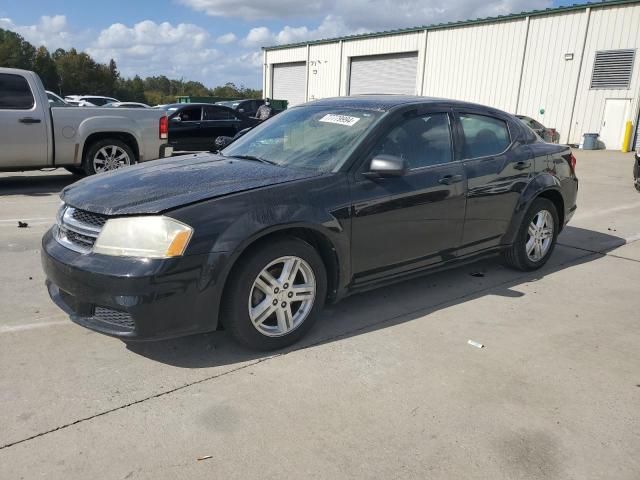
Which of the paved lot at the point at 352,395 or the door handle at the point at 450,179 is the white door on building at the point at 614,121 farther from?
the door handle at the point at 450,179

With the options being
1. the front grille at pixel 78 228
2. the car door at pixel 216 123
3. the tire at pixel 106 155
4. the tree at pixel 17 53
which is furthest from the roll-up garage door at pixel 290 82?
the front grille at pixel 78 228

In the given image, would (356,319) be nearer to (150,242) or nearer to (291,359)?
(291,359)

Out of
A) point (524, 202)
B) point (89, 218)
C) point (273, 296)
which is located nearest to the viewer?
point (89, 218)

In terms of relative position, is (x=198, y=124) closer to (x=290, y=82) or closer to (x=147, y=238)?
(x=147, y=238)

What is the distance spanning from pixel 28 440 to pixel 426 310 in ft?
9.32

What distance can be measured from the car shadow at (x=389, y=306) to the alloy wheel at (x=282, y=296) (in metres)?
0.18

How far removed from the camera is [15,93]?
8523mm

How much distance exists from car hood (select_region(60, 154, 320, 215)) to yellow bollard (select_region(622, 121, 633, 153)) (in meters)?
21.7

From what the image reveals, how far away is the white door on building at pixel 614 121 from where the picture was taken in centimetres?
2177

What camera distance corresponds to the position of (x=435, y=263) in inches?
174

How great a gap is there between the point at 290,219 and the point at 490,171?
7.15 ft

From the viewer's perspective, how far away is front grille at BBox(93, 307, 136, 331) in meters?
3.03

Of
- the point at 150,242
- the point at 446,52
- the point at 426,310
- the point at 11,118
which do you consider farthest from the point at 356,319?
the point at 446,52

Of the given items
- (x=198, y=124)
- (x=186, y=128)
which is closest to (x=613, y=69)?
(x=198, y=124)
